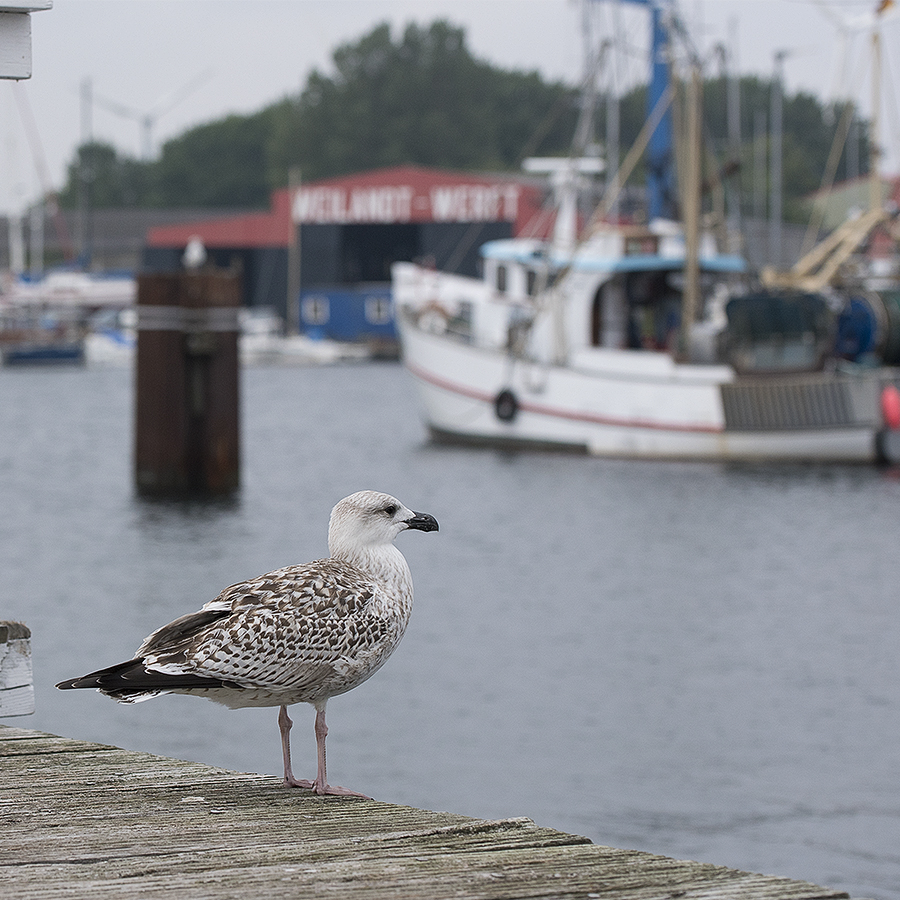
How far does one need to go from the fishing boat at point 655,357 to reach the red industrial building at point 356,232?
38.4 meters

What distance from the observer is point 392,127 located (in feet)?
417

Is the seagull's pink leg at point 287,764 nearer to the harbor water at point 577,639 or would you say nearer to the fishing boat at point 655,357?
the harbor water at point 577,639

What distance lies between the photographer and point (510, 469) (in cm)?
3177

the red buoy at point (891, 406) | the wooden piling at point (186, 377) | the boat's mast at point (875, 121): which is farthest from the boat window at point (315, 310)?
the wooden piling at point (186, 377)

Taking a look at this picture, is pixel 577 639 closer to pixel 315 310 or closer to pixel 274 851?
pixel 274 851

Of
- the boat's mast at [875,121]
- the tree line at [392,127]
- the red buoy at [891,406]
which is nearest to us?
the red buoy at [891,406]

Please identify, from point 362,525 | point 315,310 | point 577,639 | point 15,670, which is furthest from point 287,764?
point 315,310

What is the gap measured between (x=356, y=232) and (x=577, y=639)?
218 ft

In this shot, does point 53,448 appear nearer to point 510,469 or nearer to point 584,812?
point 510,469

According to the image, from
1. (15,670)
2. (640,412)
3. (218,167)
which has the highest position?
(218,167)

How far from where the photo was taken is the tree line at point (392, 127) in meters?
125

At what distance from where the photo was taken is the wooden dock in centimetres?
346

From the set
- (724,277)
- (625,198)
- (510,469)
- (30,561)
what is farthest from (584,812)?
(625,198)

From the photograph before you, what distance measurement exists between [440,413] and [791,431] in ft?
27.3
